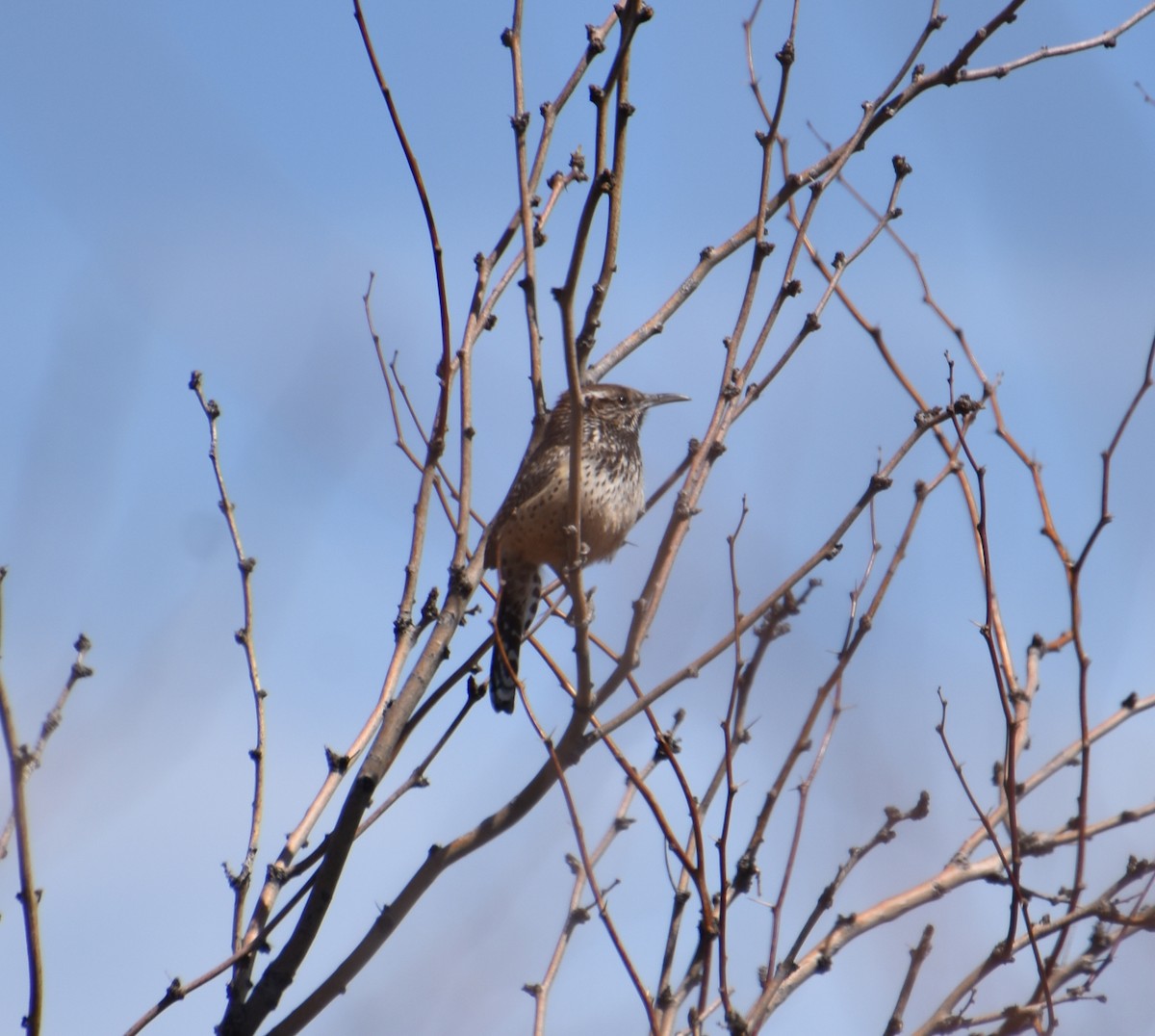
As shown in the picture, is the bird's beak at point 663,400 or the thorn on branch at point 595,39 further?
the bird's beak at point 663,400

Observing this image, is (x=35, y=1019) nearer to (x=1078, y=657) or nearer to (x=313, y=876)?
(x=313, y=876)

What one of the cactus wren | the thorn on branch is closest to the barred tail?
the cactus wren

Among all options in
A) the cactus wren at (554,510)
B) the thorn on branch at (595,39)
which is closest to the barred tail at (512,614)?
the cactus wren at (554,510)

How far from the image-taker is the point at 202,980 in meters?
2.23

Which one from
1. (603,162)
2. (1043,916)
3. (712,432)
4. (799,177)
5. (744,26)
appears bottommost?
(1043,916)

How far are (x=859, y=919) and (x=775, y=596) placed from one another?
0.78 m

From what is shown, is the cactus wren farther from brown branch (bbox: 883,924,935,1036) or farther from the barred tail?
brown branch (bbox: 883,924,935,1036)

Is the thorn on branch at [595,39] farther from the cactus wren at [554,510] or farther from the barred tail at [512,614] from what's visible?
the barred tail at [512,614]

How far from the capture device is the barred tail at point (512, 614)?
4.49 m

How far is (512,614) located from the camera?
461 cm

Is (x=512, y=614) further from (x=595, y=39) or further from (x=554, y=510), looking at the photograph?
(x=595, y=39)

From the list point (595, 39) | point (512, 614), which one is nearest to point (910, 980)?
point (595, 39)

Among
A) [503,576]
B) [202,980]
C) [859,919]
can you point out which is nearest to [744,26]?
[503,576]

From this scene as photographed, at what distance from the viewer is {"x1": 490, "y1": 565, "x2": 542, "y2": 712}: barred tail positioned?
14.7 ft
